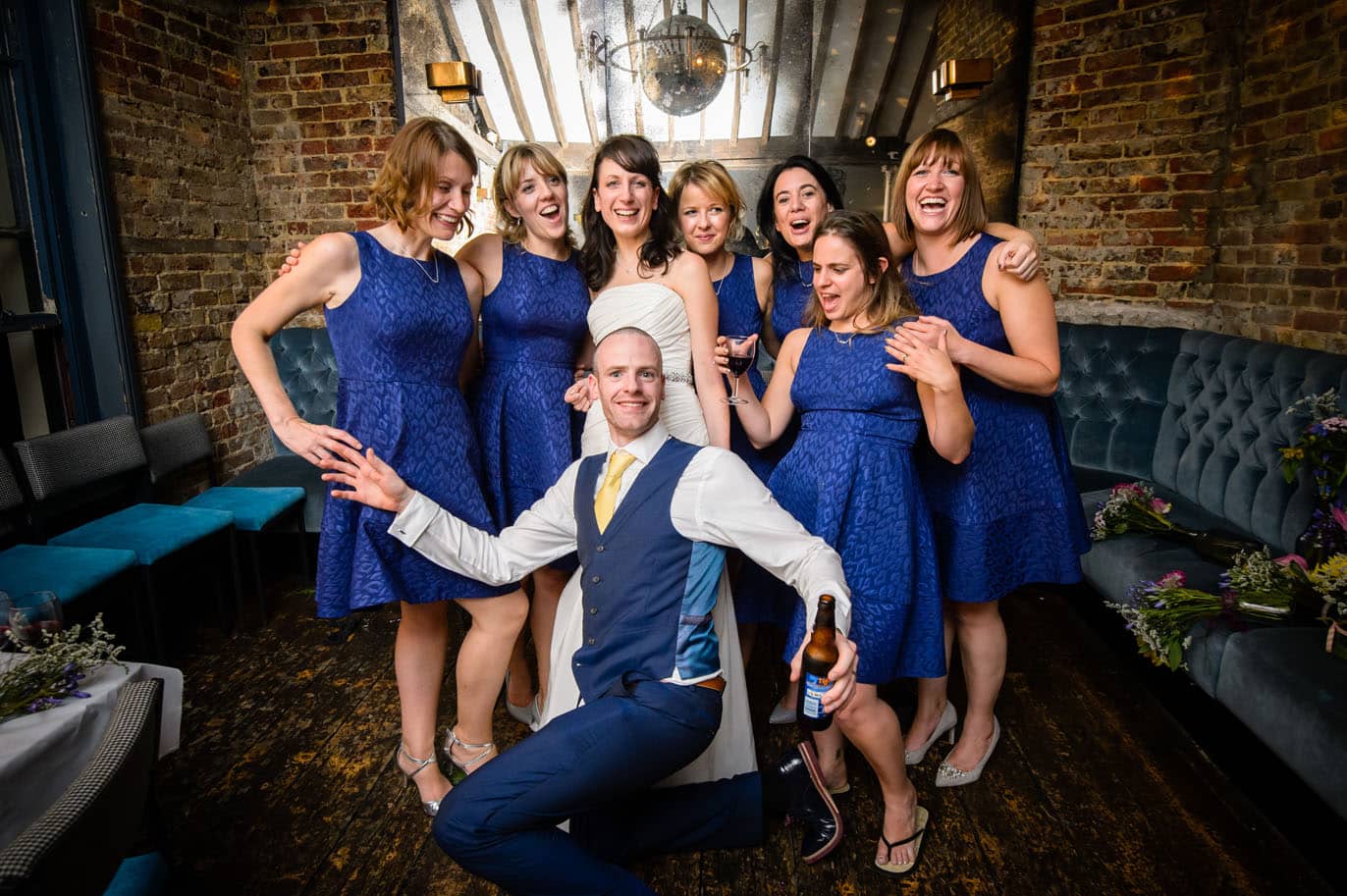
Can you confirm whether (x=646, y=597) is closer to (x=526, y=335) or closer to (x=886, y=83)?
(x=526, y=335)

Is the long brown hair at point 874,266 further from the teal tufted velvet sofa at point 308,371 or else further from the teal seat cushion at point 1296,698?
the teal tufted velvet sofa at point 308,371

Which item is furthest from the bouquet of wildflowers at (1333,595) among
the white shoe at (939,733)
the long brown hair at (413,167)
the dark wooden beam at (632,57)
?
the dark wooden beam at (632,57)

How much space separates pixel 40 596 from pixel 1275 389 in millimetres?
3858

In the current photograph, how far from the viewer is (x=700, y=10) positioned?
4.03 meters

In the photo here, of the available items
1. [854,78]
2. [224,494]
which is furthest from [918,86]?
[224,494]

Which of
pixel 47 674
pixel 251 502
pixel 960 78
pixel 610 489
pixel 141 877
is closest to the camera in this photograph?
pixel 141 877

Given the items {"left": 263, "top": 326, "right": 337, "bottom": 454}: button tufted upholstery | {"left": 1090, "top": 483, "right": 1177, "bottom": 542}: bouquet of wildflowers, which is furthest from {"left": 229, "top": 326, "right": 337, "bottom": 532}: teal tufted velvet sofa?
{"left": 1090, "top": 483, "right": 1177, "bottom": 542}: bouquet of wildflowers

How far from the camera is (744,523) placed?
1.75 m

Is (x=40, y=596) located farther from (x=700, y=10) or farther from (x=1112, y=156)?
(x=1112, y=156)

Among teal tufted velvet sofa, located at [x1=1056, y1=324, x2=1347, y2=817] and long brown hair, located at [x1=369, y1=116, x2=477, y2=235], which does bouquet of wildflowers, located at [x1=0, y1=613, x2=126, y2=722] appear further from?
teal tufted velvet sofa, located at [x1=1056, y1=324, x2=1347, y2=817]

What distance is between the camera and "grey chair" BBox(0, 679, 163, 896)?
0.91m

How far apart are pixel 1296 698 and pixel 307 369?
14.4ft

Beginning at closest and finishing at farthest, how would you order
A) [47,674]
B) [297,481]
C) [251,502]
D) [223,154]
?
1. [47,674]
2. [251,502]
3. [297,481]
4. [223,154]

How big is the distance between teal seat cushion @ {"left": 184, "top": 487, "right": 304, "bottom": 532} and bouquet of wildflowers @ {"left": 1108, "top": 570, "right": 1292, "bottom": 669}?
334 centimetres
